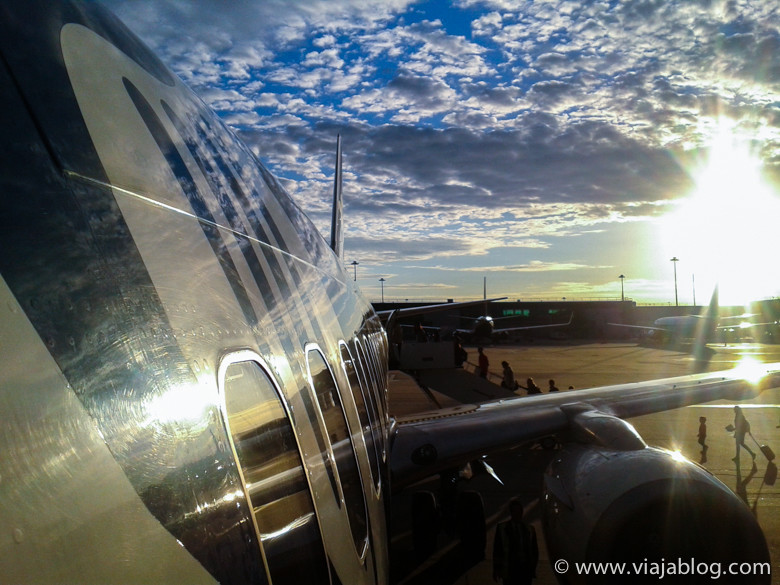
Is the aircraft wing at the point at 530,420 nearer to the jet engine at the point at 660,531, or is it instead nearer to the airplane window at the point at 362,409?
the jet engine at the point at 660,531

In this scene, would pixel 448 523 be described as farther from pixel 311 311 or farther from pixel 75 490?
pixel 75 490

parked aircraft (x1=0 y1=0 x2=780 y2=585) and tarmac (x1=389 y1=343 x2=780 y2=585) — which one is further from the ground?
parked aircraft (x1=0 y1=0 x2=780 y2=585)

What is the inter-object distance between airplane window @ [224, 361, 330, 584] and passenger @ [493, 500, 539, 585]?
4.84m

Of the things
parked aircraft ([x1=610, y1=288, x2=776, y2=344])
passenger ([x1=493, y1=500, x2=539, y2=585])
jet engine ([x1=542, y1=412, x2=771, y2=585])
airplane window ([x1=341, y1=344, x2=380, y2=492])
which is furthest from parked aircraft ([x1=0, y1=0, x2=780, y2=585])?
parked aircraft ([x1=610, y1=288, x2=776, y2=344])

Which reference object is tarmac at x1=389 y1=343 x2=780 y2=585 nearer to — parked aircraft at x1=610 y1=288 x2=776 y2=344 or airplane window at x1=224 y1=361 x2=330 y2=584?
airplane window at x1=224 y1=361 x2=330 y2=584

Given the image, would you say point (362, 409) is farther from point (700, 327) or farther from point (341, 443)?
point (700, 327)

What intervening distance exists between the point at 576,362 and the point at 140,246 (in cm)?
4098

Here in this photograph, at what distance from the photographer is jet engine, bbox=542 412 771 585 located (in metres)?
4.74

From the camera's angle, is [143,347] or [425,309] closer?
[143,347]

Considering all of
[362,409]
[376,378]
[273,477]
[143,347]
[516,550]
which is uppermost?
[143,347]

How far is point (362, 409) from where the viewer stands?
437cm

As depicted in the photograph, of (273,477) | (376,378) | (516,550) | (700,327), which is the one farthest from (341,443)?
(700,327)

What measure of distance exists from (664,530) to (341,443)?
3261mm

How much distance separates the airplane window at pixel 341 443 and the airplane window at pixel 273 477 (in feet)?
2.11
